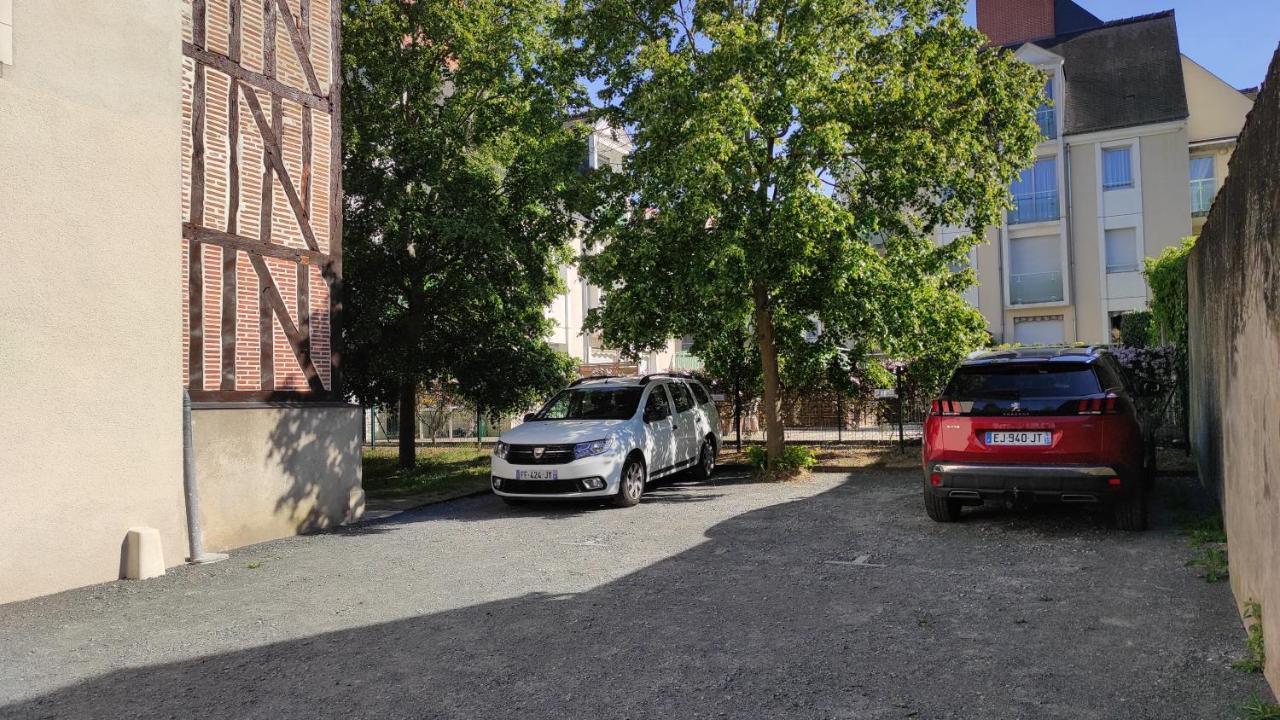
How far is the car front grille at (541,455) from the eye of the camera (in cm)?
1081

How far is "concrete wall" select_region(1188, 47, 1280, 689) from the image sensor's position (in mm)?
4027

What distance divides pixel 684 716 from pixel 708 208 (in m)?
8.40

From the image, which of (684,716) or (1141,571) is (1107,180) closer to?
(1141,571)

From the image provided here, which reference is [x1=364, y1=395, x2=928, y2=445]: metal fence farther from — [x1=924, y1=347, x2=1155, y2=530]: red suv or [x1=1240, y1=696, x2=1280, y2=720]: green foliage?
[x1=1240, y1=696, x2=1280, y2=720]: green foliage

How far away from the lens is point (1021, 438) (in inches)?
309

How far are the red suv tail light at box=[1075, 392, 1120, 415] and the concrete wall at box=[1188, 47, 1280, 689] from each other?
2.58ft

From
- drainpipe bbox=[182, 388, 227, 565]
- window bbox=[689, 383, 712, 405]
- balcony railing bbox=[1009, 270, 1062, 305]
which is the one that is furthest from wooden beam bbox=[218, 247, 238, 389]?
balcony railing bbox=[1009, 270, 1062, 305]

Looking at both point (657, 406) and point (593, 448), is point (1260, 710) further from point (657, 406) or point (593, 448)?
point (657, 406)

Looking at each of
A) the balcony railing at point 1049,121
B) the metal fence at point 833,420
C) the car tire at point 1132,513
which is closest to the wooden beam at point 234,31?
the metal fence at point 833,420

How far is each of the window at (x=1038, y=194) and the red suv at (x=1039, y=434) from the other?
2275 centimetres

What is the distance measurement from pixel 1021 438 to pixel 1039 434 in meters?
0.15

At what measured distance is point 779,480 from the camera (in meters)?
13.7

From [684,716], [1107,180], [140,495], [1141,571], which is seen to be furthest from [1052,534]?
[1107,180]

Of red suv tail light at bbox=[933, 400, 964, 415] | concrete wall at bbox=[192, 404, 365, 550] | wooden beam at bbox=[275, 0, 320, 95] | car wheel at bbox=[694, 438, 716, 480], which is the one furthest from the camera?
car wheel at bbox=[694, 438, 716, 480]
